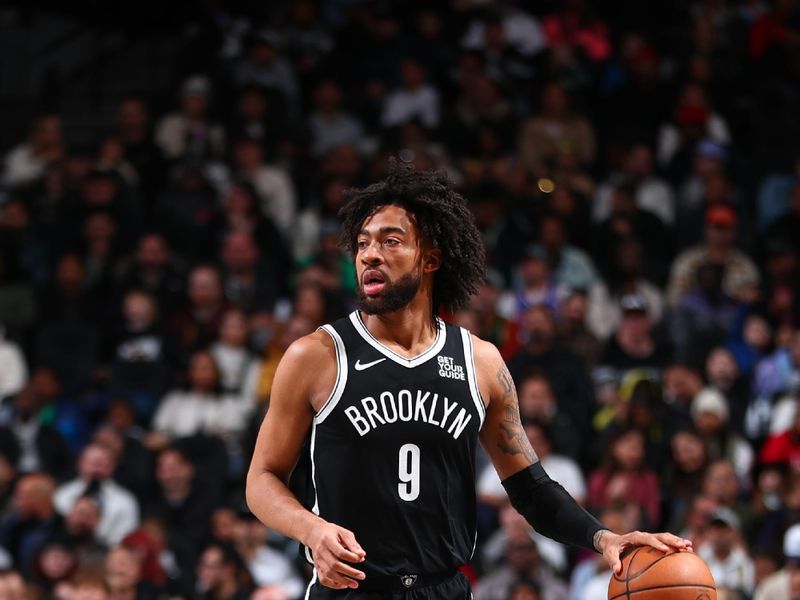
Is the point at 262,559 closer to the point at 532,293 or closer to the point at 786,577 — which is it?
the point at 532,293

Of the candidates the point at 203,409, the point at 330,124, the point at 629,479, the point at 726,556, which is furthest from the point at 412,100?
the point at 726,556

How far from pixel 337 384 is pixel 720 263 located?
706 cm

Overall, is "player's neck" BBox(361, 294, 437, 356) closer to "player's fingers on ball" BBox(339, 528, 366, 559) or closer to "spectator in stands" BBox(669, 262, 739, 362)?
"player's fingers on ball" BBox(339, 528, 366, 559)

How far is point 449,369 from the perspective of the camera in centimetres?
467

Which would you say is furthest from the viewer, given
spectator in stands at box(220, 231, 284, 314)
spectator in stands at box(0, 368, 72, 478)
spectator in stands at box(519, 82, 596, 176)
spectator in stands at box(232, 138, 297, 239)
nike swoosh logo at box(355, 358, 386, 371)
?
spectator in stands at box(519, 82, 596, 176)

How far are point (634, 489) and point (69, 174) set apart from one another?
18.0ft

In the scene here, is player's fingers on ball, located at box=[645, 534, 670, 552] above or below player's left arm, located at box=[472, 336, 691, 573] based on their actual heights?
below

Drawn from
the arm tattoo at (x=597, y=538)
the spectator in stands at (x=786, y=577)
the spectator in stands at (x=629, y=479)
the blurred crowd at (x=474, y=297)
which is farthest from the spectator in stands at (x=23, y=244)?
the arm tattoo at (x=597, y=538)

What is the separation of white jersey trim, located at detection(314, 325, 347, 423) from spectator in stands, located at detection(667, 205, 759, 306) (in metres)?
6.83

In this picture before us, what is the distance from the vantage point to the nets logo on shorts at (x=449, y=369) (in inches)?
183

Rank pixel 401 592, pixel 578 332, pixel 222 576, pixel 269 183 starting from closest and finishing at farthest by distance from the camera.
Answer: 1. pixel 401 592
2. pixel 222 576
3. pixel 578 332
4. pixel 269 183

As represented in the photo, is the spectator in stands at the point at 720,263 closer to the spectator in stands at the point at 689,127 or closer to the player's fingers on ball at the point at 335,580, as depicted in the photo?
the spectator in stands at the point at 689,127

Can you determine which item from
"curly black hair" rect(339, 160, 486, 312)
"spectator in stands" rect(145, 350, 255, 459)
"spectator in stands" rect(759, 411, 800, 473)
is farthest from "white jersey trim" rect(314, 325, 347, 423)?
"spectator in stands" rect(145, 350, 255, 459)

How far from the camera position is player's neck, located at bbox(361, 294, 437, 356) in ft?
15.3
